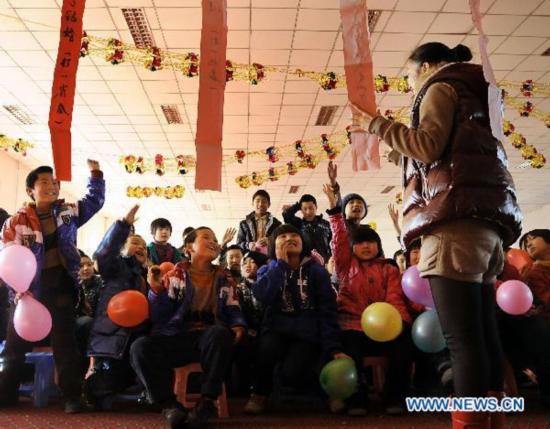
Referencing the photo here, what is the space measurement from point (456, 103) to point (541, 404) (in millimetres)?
1721

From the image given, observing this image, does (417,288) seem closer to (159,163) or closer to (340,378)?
(340,378)

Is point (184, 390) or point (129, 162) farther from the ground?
point (129, 162)

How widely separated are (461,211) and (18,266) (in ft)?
6.23

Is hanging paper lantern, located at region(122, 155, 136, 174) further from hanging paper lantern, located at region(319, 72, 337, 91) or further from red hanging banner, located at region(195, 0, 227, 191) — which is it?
red hanging banner, located at region(195, 0, 227, 191)

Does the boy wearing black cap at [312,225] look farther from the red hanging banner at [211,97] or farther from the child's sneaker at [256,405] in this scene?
the red hanging banner at [211,97]

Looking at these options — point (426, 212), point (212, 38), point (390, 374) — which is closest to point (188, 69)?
point (212, 38)

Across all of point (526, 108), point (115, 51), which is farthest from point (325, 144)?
point (115, 51)

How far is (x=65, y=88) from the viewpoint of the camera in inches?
85.3

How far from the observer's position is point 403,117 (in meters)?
6.36

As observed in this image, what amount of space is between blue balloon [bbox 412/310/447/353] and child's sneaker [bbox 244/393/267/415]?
0.81 meters

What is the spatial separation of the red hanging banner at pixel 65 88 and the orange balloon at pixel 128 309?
708 millimetres

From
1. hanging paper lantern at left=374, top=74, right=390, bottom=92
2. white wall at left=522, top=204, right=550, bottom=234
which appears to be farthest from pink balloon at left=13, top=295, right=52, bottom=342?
white wall at left=522, top=204, right=550, bottom=234

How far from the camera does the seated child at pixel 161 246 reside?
3.89 metres

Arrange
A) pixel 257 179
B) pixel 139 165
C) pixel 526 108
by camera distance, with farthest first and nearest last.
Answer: pixel 257 179, pixel 139 165, pixel 526 108
